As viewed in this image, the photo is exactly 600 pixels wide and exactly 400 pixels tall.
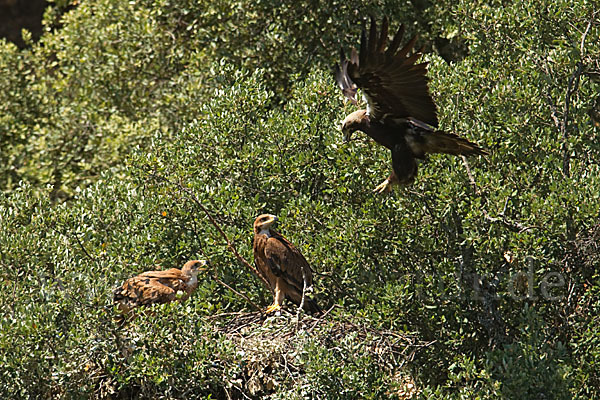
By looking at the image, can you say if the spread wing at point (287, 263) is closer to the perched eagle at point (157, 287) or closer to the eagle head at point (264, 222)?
the eagle head at point (264, 222)

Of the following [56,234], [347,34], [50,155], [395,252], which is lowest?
[50,155]

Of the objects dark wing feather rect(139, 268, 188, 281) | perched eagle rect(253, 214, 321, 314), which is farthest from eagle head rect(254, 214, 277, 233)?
dark wing feather rect(139, 268, 188, 281)

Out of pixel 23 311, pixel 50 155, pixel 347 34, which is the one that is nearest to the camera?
pixel 23 311

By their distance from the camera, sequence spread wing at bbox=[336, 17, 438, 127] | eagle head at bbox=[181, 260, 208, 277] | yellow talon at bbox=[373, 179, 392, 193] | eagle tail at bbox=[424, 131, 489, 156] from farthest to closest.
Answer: eagle head at bbox=[181, 260, 208, 277] → yellow talon at bbox=[373, 179, 392, 193] → eagle tail at bbox=[424, 131, 489, 156] → spread wing at bbox=[336, 17, 438, 127]

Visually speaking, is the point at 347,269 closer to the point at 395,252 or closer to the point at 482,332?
the point at 395,252

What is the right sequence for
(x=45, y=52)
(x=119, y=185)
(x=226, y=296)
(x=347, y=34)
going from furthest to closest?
1. (x=45, y=52)
2. (x=347, y=34)
3. (x=119, y=185)
4. (x=226, y=296)

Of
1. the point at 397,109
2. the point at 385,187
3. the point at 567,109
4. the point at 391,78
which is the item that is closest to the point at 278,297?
the point at 385,187

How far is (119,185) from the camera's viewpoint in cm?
779

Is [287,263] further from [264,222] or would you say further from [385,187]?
[385,187]

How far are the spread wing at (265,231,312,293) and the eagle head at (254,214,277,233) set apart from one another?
138 millimetres

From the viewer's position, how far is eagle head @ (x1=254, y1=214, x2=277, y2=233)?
673cm

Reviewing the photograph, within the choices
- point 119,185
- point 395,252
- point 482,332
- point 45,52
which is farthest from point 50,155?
point 482,332

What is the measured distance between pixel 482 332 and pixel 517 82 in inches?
82.2

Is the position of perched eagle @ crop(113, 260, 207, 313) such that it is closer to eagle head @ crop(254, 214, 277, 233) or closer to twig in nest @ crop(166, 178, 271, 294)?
twig in nest @ crop(166, 178, 271, 294)
